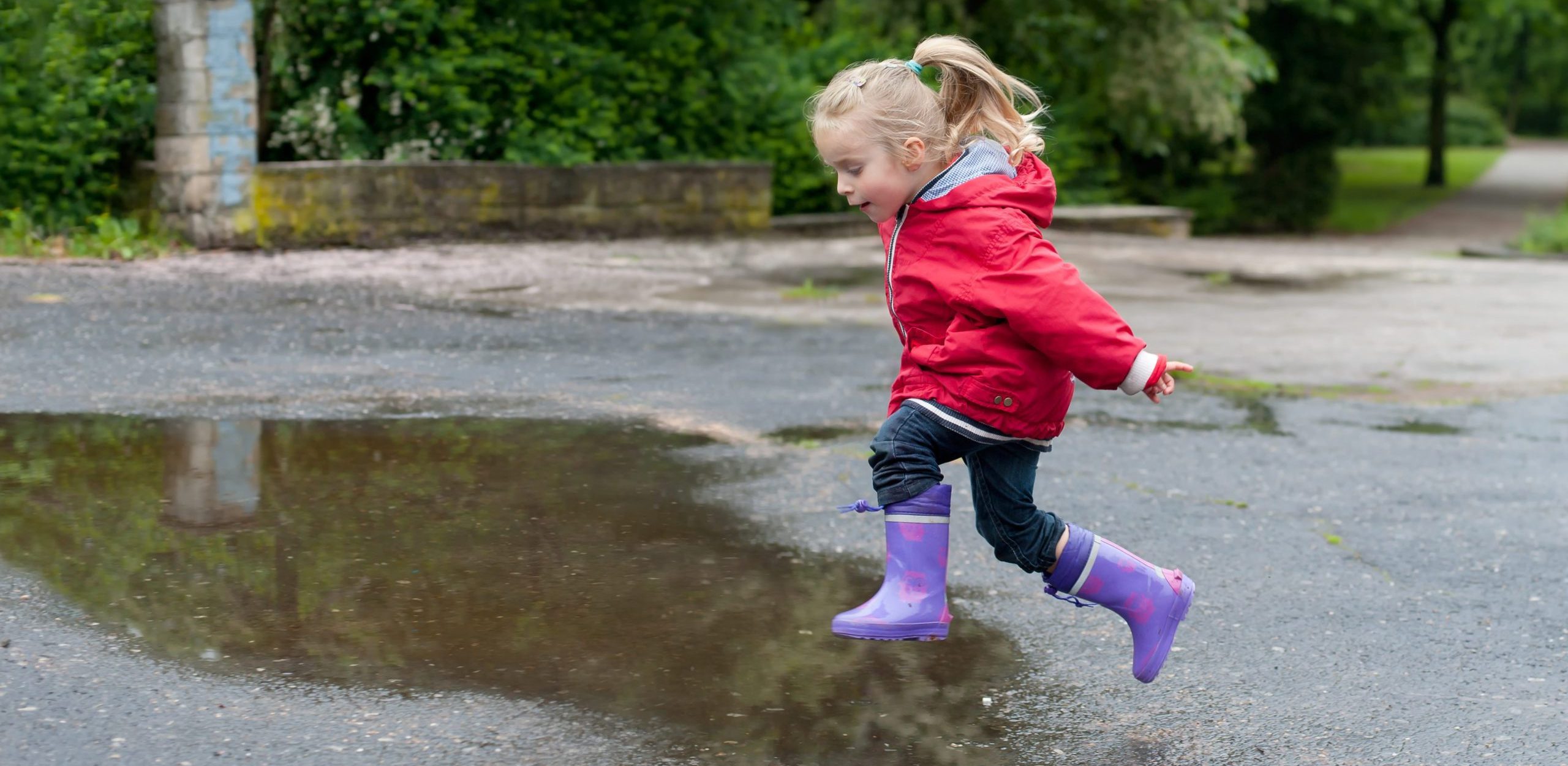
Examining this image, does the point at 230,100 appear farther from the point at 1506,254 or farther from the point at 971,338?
the point at 1506,254

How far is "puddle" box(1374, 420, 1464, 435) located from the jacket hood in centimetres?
401

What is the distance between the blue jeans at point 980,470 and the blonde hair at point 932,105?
22.5 inches

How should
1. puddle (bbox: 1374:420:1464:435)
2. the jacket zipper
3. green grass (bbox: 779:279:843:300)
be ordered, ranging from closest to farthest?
the jacket zipper → puddle (bbox: 1374:420:1464:435) → green grass (bbox: 779:279:843:300)

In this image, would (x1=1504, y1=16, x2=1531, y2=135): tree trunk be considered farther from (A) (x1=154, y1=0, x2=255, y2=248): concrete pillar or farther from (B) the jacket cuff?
(B) the jacket cuff

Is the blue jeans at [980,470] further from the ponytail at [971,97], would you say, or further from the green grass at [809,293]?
the green grass at [809,293]

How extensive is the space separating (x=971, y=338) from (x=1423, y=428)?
4394mm

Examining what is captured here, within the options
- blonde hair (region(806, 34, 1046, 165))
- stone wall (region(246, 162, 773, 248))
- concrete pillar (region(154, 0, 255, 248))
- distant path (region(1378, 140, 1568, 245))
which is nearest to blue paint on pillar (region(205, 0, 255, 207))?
concrete pillar (region(154, 0, 255, 248))

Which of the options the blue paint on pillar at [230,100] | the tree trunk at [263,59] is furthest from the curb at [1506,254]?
the blue paint on pillar at [230,100]

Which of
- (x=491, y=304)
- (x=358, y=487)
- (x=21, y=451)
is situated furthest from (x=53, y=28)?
(x=358, y=487)

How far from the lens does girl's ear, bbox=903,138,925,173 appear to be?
333 cm

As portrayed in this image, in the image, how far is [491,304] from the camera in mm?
9547

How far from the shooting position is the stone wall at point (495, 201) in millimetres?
11578

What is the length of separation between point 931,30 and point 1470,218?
590 inches

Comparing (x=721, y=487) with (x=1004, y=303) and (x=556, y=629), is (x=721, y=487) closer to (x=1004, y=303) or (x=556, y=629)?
(x=556, y=629)
